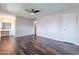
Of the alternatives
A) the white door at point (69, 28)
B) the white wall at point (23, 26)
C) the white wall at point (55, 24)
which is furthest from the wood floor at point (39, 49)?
the white wall at point (23, 26)

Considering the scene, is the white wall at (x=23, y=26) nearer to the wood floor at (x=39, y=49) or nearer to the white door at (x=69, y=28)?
the wood floor at (x=39, y=49)

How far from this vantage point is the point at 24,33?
391 inches

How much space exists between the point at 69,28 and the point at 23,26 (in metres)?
5.39

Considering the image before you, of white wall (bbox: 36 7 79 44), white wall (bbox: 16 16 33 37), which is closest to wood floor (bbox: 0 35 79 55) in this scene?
white wall (bbox: 36 7 79 44)

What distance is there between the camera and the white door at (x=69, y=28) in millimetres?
5225

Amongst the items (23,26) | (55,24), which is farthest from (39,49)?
(23,26)

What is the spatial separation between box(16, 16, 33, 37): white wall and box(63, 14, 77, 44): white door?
484cm

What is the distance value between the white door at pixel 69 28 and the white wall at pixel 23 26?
4.84m

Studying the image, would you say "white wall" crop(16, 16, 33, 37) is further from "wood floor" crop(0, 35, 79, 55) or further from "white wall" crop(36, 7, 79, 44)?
"wood floor" crop(0, 35, 79, 55)

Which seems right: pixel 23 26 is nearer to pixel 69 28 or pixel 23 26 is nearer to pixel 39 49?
pixel 69 28

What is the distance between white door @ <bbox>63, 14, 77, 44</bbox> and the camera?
5.23 meters

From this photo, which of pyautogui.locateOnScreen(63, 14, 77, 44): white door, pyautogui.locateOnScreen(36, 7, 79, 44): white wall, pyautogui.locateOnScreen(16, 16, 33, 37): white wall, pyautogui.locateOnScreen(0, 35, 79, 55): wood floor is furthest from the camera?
pyautogui.locateOnScreen(16, 16, 33, 37): white wall

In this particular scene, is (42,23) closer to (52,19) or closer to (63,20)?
(52,19)
